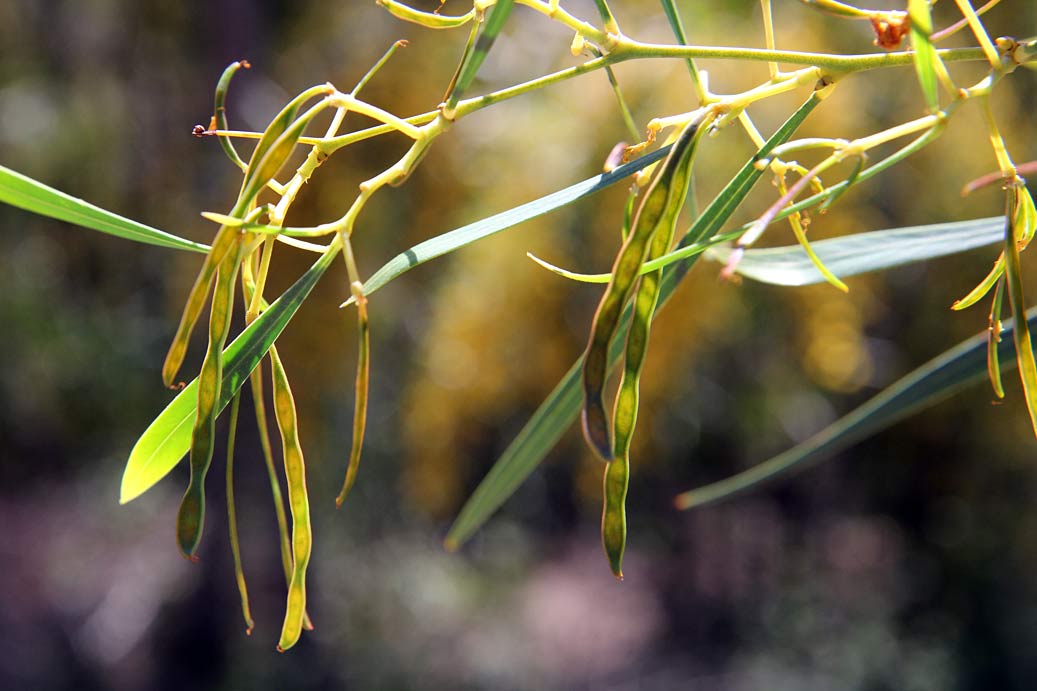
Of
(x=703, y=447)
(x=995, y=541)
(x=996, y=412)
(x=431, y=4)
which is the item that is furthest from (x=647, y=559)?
(x=431, y=4)

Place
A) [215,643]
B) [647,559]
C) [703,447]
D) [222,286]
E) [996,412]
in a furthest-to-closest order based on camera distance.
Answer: [647,559] < [703,447] < [215,643] < [996,412] < [222,286]

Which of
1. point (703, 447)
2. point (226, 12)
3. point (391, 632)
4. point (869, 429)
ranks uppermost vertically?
point (226, 12)

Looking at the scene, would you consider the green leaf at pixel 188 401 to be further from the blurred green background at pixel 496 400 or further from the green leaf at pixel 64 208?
the blurred green background at pixel 496 400

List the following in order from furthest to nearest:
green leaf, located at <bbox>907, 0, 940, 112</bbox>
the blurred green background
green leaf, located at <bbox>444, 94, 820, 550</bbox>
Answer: the blurred green background < green leaf, located at <bbox>444, 94, 820, 550</bbox> < green leaf, located at <bbox>907, 0, 940, 112</bbox>

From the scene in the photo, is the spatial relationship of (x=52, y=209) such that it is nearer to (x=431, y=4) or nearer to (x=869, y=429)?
(x=869, y=429)

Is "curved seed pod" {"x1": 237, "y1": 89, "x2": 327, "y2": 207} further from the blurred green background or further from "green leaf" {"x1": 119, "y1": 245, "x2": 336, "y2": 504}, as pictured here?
the blurred green background

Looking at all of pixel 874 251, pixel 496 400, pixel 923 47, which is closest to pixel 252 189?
pixel 923 47

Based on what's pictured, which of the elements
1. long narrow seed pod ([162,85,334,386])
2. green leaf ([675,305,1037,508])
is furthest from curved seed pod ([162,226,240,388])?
green leaf ([675,305,1037,508])
